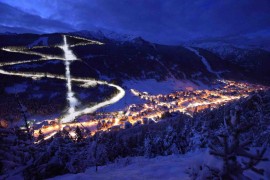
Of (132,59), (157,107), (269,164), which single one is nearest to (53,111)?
(157,107)

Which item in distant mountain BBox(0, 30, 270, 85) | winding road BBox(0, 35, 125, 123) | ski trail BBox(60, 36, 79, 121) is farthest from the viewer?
distant mountain BBox(0, 30, 270, 85)

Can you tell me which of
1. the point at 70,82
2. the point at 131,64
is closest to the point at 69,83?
the point at 70,82

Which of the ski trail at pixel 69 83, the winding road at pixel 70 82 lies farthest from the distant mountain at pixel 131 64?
the winding road at pixel 70 82

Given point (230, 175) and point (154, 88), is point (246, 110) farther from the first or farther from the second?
point (154, 88)

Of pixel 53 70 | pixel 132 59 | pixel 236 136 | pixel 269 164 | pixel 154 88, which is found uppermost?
pixel 132 59

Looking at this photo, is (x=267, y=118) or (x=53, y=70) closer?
(x=267, y=118)

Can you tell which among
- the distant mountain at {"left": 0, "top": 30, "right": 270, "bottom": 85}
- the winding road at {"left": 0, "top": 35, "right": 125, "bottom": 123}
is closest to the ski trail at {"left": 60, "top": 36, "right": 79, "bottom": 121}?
the winding road at {"left": 0, "top": 35, "right": 125, "bottom": 123}

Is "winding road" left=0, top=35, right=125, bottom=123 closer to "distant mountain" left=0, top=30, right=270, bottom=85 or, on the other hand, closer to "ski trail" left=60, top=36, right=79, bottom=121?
"ski trail" left=60, top=36, right=79, bottom=121

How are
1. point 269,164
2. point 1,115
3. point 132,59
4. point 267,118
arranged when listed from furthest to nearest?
point 132,59, point 1,115, point 267,118, point 269,164

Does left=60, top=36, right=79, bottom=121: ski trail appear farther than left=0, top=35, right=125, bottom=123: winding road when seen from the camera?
Yes

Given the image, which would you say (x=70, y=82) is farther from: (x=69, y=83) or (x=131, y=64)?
(x=131, y=64)

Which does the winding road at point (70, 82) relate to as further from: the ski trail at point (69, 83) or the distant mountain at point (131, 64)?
the distant mountain at point (131, 64)
